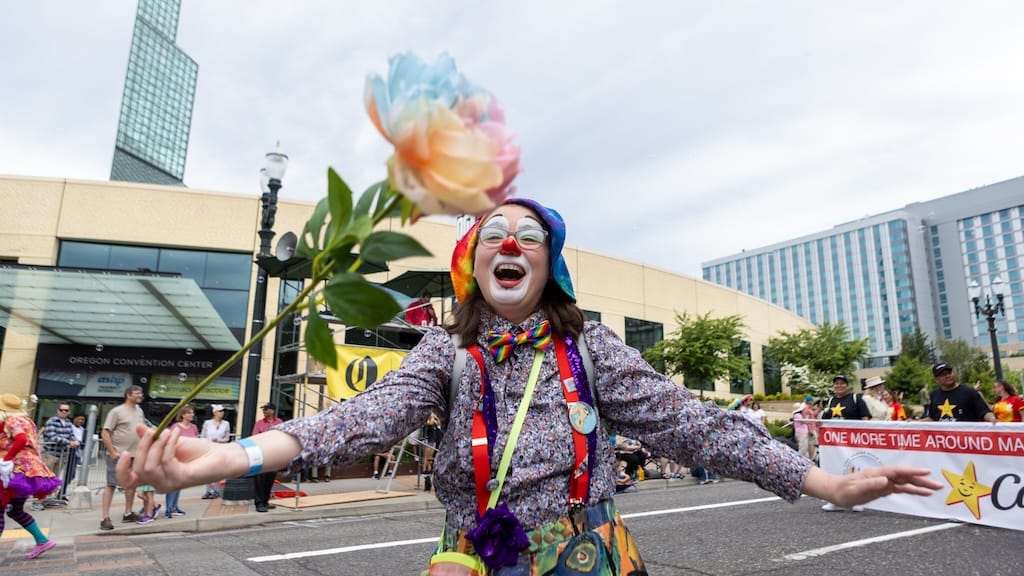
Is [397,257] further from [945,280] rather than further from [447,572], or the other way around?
[945,280]

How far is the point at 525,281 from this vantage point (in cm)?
190

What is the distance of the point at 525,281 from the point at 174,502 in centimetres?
903

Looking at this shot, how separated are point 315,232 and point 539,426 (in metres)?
0.91

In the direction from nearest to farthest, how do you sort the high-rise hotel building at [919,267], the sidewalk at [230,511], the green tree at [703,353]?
1. the sidewalk at [230,511]
2. the green tree at [703,353]
3. the high-rise hotel building at [919,267]

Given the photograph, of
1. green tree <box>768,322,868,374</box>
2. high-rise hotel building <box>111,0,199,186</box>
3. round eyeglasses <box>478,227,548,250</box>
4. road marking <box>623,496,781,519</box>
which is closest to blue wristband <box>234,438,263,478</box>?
round eyeglasses <box>478,227,548,250</box>

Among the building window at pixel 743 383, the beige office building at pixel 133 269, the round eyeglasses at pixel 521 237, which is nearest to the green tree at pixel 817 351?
the building window at pixel 743 383

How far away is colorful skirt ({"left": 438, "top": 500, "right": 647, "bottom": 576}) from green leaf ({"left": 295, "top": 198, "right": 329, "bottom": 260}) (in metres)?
0.94

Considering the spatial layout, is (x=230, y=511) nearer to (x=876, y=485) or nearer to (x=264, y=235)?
(x=264, y=235)

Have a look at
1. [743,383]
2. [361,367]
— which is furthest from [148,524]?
[743,383]

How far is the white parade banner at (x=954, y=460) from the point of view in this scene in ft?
21.4

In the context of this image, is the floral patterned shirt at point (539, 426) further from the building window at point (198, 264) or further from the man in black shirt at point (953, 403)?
the building window at point (198, 264)

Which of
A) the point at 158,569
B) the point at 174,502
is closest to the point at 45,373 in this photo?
the point at 174,502

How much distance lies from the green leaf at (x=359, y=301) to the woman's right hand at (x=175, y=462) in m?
0.43

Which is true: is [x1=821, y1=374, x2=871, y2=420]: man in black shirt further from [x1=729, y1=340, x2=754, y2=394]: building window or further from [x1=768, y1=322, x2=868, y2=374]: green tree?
[x1=768, y1=322, x2=868, y2=374]: green tree
